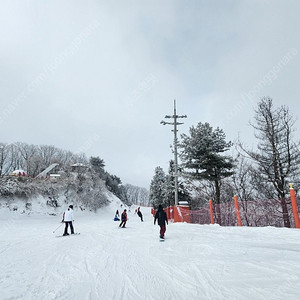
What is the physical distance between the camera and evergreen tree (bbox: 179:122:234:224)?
1666cm

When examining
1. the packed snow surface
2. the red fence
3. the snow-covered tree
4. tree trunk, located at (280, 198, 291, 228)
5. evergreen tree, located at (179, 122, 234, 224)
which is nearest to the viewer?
the packed snow surface

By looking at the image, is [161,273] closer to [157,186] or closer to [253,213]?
[253,213]

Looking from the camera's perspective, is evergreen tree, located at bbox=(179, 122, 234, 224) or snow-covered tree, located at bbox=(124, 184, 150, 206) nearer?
evergreen tree, located at bbox=(179, 122, 234, 224)

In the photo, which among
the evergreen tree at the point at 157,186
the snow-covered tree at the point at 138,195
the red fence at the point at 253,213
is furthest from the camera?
the snow-covered tree at the point at 138,195

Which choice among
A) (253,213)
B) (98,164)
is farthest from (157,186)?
(253,213)

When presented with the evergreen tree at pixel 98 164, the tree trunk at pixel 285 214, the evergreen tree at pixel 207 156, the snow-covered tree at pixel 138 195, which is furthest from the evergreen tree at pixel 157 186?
the snow-covered tree at pixel 138 195

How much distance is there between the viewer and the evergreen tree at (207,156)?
54.6 feet

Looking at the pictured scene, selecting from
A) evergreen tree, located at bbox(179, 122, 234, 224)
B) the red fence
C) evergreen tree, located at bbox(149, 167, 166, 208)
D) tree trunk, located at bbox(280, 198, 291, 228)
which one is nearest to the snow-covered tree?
evergreen tree, located at bbox(149, 167, 166, 208)

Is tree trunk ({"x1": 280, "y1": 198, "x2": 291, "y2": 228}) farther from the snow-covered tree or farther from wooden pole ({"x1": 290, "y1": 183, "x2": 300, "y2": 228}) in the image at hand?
the snow-covered tree

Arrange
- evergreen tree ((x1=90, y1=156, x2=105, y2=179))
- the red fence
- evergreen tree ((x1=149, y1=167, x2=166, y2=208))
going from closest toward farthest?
the red fence → evergreen tree ((x1=149, y1=167, x2=166, y2=208)) → evergreen tree ((x1=90, y1=156, x2=105, y2=179))

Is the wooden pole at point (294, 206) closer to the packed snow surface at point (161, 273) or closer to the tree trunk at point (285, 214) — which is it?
the tree trunk at point (285, 214)

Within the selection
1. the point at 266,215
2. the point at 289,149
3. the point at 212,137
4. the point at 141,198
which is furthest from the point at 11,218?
the point at 141,198

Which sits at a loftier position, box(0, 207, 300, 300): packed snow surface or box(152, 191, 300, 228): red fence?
box(152, 191, 300, 228): red fence

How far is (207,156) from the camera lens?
16.7 meters
